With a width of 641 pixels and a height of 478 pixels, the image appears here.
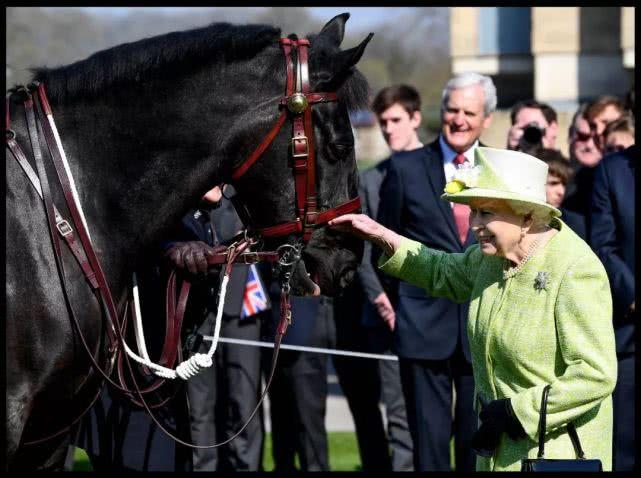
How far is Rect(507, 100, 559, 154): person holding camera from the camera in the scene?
26.2 feet

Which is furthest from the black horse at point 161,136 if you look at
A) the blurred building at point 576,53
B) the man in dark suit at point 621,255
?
the blurred building at point 576,53

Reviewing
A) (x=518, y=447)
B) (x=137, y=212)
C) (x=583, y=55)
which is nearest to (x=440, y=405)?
(x=518, y=447)

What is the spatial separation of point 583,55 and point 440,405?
8.86m

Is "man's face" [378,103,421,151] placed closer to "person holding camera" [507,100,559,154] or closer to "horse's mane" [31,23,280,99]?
"person holding camera" [507,100,559,154]

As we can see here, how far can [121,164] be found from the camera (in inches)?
174

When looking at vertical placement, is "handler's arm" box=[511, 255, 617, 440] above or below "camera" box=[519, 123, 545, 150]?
below

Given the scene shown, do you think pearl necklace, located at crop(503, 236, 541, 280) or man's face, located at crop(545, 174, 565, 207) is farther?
man's face, located at crop(545, 174, 565, 207)

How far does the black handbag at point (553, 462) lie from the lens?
3.96 meters

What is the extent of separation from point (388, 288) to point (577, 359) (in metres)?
3.37

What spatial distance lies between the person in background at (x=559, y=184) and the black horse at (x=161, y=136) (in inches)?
107

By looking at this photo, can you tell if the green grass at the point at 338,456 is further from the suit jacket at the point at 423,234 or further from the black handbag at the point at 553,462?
the black handbag at the point at 553,462

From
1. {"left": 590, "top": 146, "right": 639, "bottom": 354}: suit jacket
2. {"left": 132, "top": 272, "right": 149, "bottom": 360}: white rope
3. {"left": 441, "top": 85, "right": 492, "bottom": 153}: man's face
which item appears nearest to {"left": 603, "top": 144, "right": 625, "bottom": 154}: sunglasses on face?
{"left": 590, "top": 146, "right": 639, "bottom": 354}: suit jacket

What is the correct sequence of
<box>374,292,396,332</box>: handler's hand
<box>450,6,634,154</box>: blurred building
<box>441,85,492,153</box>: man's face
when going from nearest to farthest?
<box>441,85,492,153</box>: man's face < <box>374,292,396,332</box>: handler's hand < <box>450,6,634,154</box>: blurred building

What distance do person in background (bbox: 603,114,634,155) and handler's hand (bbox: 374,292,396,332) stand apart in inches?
69.1
